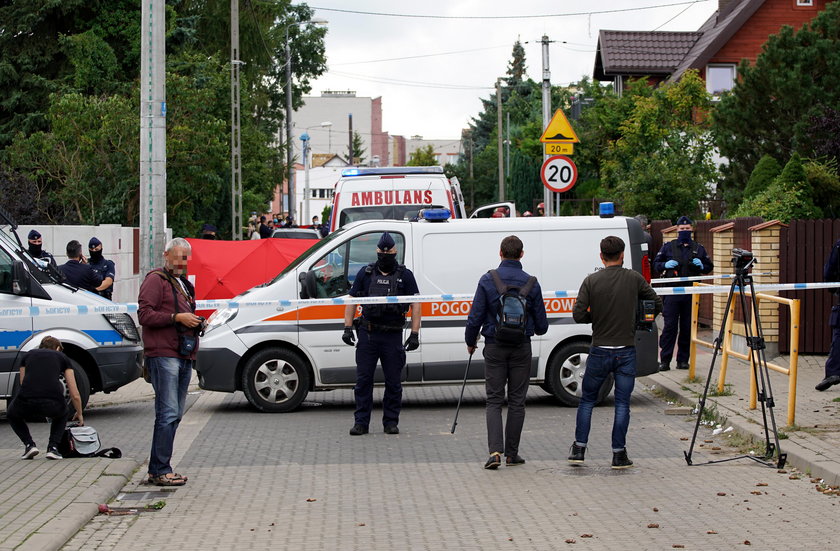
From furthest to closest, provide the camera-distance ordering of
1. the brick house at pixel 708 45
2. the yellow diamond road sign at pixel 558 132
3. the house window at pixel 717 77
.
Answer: the house window at pixel 717 77
the brick house at pixel 708 45
the yellow diamond road sign at pixel 558 132

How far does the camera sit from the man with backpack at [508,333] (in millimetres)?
9148

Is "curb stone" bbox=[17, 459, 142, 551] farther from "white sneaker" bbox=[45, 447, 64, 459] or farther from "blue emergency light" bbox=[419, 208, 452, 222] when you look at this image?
"blue emergency light" bbox=[419, 208, 452, 222]

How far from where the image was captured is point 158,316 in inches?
326

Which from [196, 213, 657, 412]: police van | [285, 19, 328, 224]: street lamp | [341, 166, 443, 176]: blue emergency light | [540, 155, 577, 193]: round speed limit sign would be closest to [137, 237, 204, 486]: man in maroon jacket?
[196, 213, 657, 412]: police van

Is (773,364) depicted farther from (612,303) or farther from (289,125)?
(289,125)

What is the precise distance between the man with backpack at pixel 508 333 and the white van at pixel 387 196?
9017 millimetres

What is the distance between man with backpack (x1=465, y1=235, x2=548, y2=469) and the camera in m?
9.15

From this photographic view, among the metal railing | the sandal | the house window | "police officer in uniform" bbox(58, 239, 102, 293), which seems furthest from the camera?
the house window

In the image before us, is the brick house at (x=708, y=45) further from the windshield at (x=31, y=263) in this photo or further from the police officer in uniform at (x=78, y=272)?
the windshield at (x=31, y=263)

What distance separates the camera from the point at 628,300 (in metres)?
9.07

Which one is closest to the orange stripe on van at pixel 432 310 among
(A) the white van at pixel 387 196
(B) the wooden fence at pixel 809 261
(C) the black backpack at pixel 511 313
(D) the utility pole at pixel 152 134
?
(C) the black backpack at pixel 511 313

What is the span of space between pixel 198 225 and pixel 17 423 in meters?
23.9

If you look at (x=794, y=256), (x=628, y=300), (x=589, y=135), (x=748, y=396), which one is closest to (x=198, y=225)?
(x=589, y=135)

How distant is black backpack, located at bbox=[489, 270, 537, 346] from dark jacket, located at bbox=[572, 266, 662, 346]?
0.42 m
